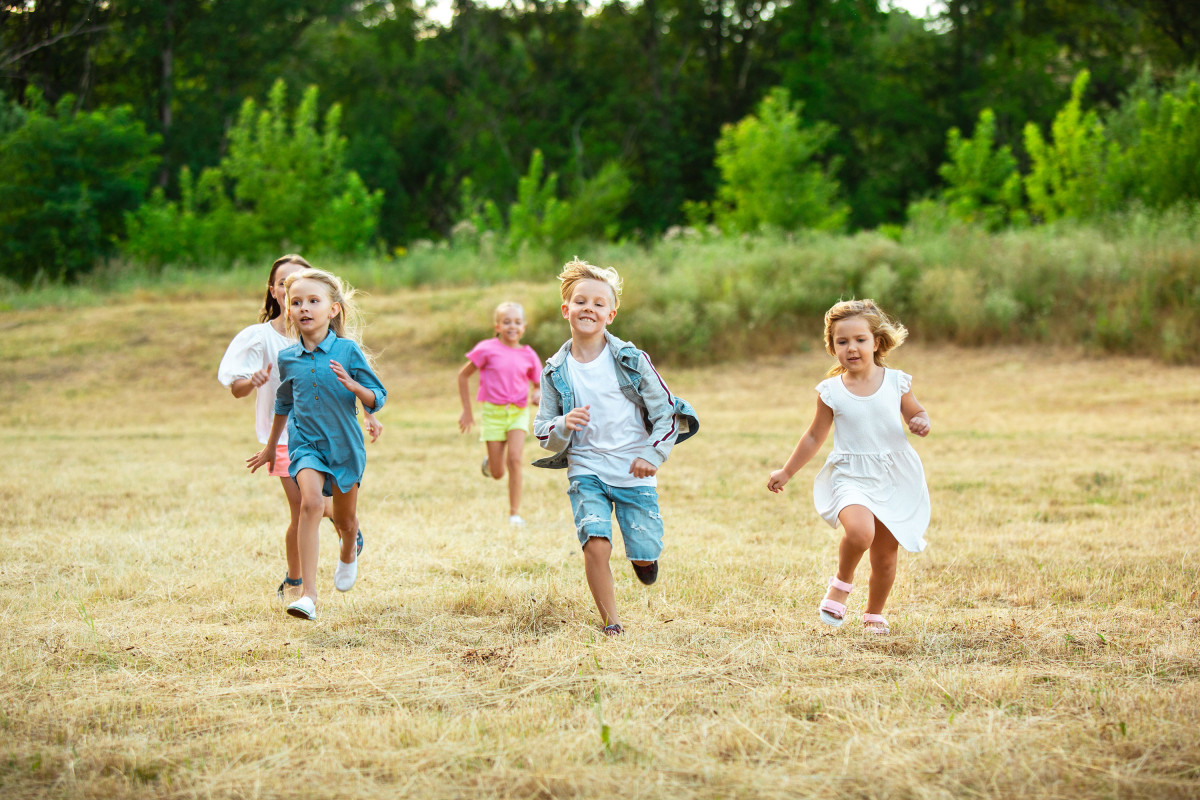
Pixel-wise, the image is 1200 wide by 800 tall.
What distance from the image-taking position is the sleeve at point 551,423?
4875 millimetres

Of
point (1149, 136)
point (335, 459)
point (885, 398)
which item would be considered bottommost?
point (335, 459)

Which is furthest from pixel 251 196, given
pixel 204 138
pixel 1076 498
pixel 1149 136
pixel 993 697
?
pixel 993 697

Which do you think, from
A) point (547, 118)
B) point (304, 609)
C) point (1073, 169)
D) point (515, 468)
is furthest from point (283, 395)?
point (547, 118)

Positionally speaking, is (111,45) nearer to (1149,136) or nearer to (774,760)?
(1149,136)

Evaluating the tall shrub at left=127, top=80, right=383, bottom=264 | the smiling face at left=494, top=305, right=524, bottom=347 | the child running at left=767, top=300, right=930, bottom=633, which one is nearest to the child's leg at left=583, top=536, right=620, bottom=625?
the child running at left=767, top=300, right=930, bottom=633

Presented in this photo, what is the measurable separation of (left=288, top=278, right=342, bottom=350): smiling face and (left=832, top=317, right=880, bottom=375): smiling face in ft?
8.33

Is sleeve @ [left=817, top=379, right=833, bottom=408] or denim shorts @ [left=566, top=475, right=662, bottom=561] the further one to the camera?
sleeve @ [left=817, top=379, right=833, bottom=408]

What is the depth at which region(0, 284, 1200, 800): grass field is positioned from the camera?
10.6 feet

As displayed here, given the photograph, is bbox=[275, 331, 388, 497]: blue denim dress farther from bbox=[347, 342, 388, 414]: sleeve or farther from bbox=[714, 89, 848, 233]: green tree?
bbox=[714, 89, 848, 233]: green tree

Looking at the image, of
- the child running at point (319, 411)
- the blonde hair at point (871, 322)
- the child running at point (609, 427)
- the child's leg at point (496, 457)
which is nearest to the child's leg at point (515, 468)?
the child's leg at point (496, 457)

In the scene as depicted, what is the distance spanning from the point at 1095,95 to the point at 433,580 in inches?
1612

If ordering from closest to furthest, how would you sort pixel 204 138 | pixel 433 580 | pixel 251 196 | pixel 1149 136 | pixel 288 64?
pixel 433 580 < pixel 1149 136 < pixel 251 196 < pixel 204 138 < pixel 288 64

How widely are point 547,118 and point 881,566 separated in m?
41.6

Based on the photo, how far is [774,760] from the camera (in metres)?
3.31
